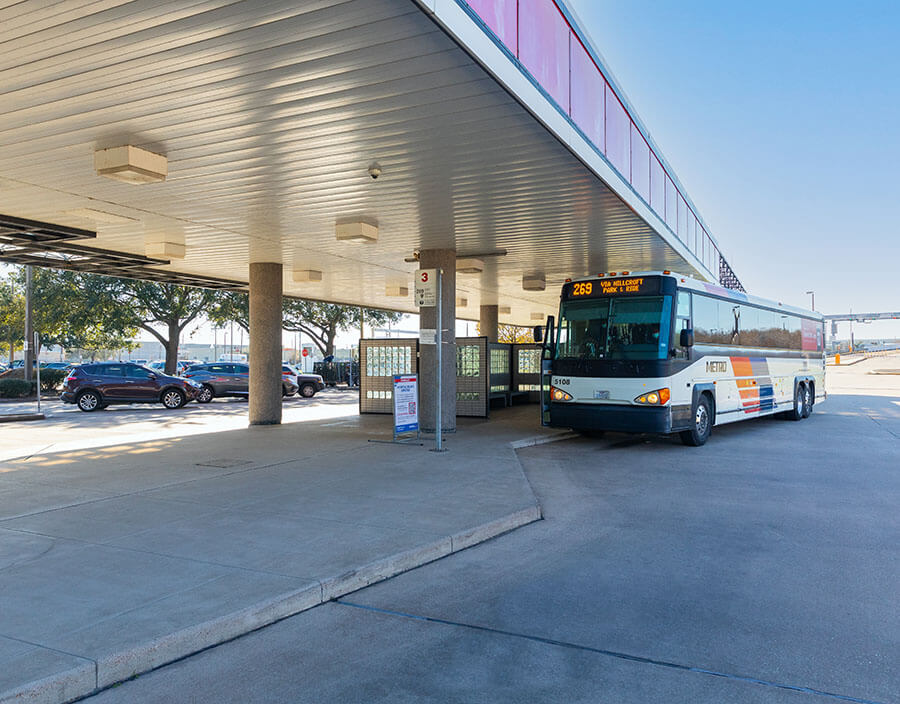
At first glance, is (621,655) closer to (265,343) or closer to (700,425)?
(700,425)

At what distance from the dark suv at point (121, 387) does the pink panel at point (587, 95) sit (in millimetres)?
20390

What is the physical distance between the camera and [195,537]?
663 cm

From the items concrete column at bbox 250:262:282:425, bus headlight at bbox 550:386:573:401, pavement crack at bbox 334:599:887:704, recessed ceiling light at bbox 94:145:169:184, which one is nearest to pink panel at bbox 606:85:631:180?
bus headlight at bbox 550:386:573:401

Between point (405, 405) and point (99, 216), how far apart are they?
6761 millimetres

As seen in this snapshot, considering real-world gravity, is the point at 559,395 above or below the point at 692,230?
below

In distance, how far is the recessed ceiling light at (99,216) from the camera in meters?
13.1

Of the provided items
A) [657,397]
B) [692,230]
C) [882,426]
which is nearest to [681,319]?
[657,397]

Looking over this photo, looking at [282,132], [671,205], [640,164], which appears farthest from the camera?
[671,205]

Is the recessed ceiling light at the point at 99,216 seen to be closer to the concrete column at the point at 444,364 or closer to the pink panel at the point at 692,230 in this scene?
the concrete column at the point at 444,364

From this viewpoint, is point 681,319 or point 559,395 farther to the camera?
point 559,395

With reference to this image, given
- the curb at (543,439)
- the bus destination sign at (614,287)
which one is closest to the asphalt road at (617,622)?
the curb at (543,439)

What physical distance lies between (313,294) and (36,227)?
1330cm

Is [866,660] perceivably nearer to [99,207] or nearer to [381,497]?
[381,497]

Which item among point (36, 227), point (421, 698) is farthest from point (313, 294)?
point (421, 698)
